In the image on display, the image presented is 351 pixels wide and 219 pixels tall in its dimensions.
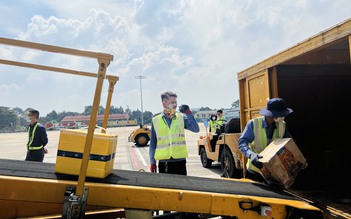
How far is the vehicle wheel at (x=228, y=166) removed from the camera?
629 cm

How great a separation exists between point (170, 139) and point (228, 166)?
3.53 m

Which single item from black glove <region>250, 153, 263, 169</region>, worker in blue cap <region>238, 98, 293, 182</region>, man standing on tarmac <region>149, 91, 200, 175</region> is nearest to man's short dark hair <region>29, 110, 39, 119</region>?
man standing on tarmac <region>149, 91, 200, 175</region>

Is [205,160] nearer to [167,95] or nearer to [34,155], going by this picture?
[34,155]

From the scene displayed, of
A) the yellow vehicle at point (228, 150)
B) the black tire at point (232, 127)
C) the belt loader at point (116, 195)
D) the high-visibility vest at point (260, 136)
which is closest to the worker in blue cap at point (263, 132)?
the high-visibility vest at point (260, 136)

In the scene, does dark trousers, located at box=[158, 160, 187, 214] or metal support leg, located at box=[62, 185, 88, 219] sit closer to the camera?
metal support leg, located at box=[62, 185, 88, 219]

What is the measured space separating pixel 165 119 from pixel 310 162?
3.42 m

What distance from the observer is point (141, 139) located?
16.9 metres

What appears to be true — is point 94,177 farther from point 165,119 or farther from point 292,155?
point 292,155

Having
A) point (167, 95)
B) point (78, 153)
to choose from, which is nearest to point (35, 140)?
point (167, 95)

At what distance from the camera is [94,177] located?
2.25 meters

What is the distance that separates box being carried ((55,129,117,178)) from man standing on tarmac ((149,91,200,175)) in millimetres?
1312

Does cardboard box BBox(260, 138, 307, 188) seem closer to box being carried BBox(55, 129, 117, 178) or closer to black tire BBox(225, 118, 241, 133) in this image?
box being carried BBox(55, 129, 117, 178)

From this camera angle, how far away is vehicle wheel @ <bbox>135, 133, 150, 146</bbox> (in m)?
16.9

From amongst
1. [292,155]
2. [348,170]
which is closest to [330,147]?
[348,170]
